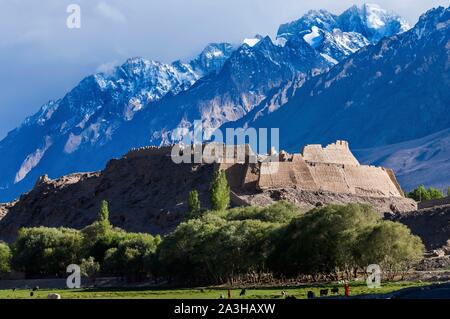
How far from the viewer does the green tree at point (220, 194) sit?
4122 inches

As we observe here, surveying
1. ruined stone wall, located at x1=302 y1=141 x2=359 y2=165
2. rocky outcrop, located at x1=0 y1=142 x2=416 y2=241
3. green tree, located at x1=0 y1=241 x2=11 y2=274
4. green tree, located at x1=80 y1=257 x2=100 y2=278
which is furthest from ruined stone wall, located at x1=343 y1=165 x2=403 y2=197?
green tree, located at x1=0 y1=241 x2=11 y2=274

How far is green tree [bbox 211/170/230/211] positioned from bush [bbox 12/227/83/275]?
16.2 meters

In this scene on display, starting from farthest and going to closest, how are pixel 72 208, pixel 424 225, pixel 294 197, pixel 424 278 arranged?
pixel 72 208, pixel 294 197, pixel 424 225, pixel 424 278

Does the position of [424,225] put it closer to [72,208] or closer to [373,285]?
[373,285]

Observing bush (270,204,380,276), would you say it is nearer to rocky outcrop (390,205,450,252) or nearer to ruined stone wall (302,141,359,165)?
rocky outcrop (390,205,450,252)

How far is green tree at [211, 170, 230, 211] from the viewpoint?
104688 millimetres

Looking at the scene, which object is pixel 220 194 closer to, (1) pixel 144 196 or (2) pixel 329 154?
(2) pixel 329 154

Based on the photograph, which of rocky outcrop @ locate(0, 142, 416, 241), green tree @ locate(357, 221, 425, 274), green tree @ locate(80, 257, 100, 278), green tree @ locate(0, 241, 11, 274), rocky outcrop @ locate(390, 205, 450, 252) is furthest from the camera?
rocky outcrop @ locate(0, 142, 416, 241)

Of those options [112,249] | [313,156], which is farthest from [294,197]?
[112,249]

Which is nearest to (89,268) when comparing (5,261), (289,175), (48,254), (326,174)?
(48,254)

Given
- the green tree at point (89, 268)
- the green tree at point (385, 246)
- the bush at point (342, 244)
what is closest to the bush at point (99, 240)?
the green tree at point (89, 268)

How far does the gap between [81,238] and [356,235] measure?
150 ft

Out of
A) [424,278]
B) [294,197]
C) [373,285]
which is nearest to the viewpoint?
[373,285]

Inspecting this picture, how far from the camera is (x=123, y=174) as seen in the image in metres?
138
